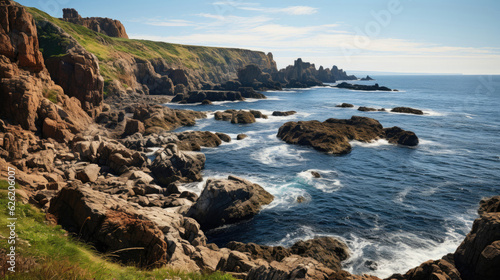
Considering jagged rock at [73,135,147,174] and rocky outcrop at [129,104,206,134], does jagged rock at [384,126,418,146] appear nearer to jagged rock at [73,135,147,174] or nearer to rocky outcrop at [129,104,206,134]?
rocky outcrop at [129,104,206,134]

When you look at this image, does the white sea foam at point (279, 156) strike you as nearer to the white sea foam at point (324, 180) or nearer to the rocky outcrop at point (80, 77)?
the white sea foam at point (324, 180)

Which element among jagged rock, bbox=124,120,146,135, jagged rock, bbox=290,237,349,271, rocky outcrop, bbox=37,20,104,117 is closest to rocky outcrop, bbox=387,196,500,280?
jagged rock, bbox=290,237,349,271

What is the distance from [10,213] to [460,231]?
34.4 metres

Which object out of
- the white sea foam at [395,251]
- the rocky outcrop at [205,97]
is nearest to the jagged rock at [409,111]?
the rocky outcrop at [205,97]

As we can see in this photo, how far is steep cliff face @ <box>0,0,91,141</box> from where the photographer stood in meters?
37.5

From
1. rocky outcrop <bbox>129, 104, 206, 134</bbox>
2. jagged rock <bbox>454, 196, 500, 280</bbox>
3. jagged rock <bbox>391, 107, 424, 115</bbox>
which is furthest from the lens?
jagged rock <bbox>391, 107, 424, 115</bbox>

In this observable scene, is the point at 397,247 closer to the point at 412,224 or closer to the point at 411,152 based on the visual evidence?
the point at 412,224

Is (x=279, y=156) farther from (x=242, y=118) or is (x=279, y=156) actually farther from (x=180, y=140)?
(x=242, y=118)

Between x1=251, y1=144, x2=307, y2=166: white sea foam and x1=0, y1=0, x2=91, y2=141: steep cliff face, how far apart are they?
31.5m

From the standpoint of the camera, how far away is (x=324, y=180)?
3991 cm

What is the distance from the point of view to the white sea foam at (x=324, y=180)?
3722 cm

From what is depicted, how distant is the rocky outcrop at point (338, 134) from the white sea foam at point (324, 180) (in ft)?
36.7

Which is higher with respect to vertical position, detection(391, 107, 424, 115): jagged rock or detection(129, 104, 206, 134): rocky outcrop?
detection(391, 107, 424, 115): jagged rock

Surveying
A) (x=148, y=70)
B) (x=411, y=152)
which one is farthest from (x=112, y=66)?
(x=411, y=152)
